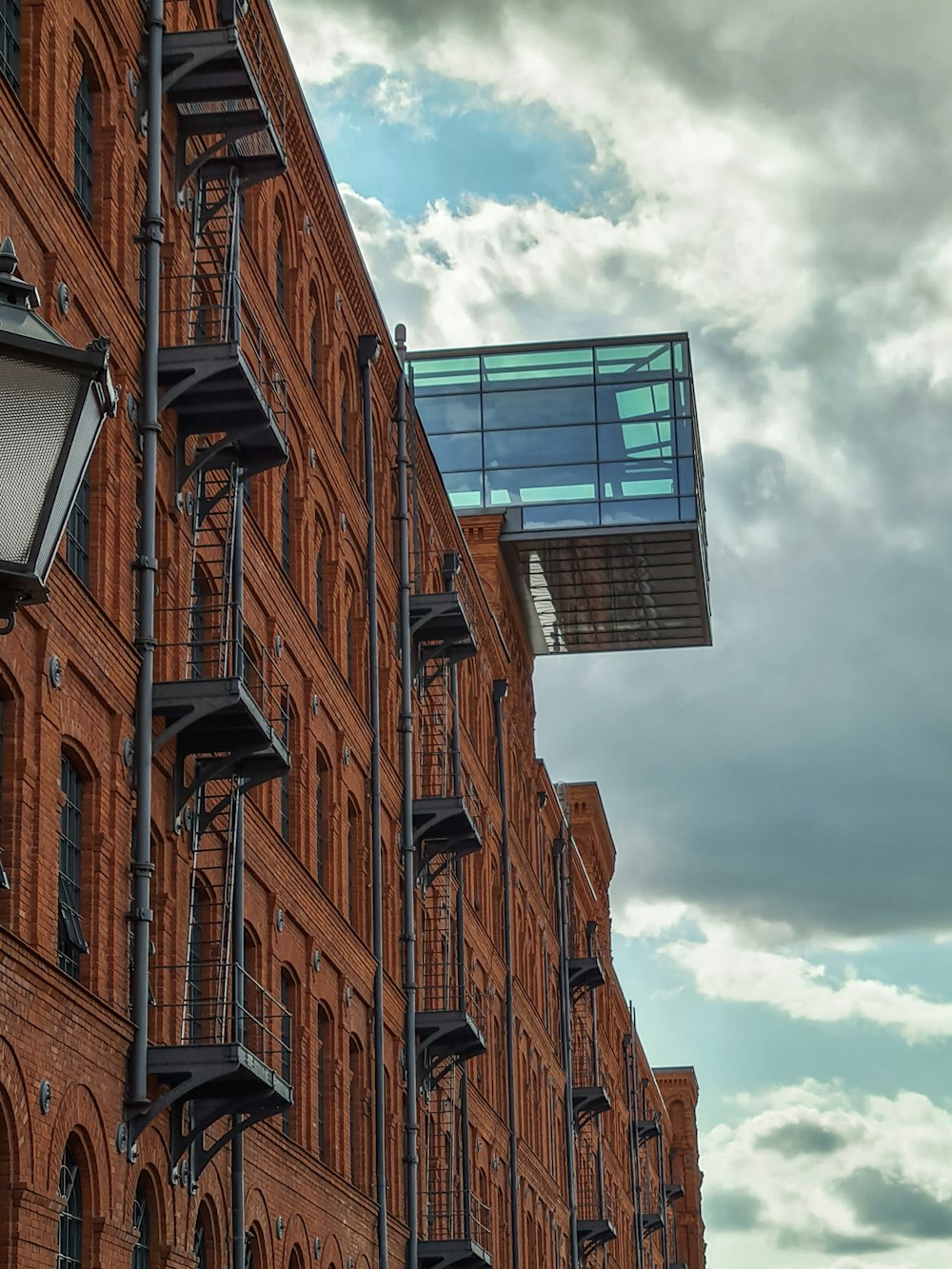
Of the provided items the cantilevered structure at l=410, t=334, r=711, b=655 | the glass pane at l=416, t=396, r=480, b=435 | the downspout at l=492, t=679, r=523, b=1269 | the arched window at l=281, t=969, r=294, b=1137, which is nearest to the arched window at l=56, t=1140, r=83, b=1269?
the arched window at l=281, t=969, r=294, b=1137

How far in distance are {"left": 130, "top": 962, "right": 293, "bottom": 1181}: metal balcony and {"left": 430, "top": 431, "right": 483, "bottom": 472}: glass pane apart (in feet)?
134

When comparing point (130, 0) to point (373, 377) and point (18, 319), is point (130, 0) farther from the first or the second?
point (18, 319)

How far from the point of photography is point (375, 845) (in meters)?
30.3

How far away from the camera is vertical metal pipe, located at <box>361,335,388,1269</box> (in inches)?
1139

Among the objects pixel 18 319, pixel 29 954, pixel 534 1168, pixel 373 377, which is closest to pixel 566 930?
pixel 534 1168

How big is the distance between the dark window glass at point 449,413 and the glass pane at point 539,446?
2.68 feet

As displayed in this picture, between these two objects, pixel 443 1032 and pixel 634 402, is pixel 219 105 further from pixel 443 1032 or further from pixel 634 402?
pixel 634 402

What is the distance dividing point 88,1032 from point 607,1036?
54.0 m

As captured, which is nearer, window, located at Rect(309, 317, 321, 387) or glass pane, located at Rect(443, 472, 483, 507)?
window, located at Rect(309, 317, 321, 387)

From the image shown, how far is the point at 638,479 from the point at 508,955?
19.1 metres

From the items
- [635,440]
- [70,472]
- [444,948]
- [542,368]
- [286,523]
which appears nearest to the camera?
[70,472]

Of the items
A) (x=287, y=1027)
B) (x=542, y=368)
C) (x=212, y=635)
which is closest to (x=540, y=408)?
(x=542, y=368)

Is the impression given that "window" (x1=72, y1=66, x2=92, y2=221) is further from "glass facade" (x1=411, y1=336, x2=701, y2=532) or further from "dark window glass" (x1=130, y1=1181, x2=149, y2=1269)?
"glass facade" (x1=411, y1=336, x2=701, y2=532)

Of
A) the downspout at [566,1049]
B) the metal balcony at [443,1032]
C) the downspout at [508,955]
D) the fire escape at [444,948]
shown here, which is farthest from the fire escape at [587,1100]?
the metal balcony at [443,1032]
